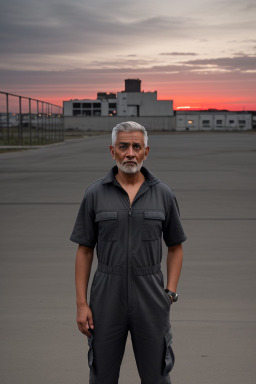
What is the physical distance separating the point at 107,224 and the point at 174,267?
476mm

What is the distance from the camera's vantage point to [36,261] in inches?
287

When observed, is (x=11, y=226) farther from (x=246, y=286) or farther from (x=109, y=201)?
(x=109, y=201)

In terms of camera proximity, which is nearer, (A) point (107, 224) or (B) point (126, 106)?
(A) point (107, 224)

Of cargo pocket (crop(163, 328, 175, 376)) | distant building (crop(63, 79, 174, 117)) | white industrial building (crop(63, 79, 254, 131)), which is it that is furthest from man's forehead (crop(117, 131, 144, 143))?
distant building (crop(63, 79, 174, 117))

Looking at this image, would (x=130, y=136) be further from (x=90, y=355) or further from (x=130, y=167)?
(x=90, y=355)

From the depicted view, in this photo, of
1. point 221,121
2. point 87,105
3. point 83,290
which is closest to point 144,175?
point 83,290

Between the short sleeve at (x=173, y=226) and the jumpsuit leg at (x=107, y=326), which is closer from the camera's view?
the jumpsuit leg at (x=107, y=326)

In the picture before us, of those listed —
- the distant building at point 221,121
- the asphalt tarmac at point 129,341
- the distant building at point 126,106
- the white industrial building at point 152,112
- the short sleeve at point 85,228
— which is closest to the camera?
the short sleeve at point 85,228

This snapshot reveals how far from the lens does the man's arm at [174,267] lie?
304cm

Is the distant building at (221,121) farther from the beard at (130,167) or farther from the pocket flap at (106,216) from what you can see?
the pocket flap at (106,216)

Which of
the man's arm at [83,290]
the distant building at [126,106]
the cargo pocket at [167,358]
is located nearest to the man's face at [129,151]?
the man's arm at [83,290]

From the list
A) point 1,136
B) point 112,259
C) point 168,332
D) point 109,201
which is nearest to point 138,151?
point 109,201

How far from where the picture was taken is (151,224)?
2.85 metres

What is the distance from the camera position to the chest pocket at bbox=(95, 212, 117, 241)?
282 cm
